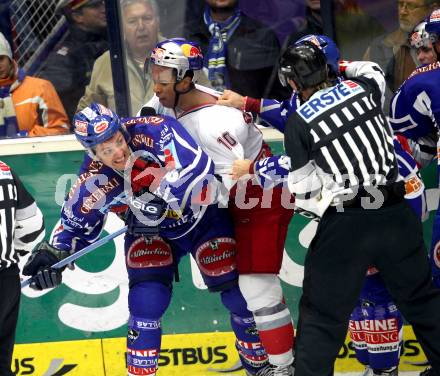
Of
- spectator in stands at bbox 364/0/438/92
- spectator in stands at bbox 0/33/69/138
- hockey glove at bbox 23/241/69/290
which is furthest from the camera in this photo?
spectator in stands at bbox 0/33/69/138

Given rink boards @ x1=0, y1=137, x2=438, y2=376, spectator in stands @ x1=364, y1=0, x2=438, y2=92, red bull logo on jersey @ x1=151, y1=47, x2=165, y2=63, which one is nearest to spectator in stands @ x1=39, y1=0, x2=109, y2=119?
rink boards @ x1=0, y1=137, x2=438, y2=376

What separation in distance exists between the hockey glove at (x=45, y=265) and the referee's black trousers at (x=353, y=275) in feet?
3.51

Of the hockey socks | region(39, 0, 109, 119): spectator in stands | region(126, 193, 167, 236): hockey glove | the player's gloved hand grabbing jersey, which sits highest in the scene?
region(39, 0, 109, 119): spectator in stands

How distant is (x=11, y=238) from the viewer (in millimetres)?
4195

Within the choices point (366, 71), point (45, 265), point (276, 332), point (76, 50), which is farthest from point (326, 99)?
point (76, 50)

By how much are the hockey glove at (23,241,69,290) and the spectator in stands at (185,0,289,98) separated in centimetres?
119

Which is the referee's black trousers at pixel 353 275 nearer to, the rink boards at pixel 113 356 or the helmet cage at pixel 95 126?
the helmet cage at pixel 95 126

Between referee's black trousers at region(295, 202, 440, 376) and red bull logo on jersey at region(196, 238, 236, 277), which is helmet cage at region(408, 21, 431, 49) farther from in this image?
red bull logo on jersey at region(196, 238, 236, 277)

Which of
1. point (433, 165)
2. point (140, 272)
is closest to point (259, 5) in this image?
point (433, 165)

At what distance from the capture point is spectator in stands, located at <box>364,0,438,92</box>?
5164mm

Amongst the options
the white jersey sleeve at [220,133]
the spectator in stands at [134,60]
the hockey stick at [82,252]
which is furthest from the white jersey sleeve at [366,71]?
the hockey stick at [82,252]

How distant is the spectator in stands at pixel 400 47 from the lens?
5.16 meters

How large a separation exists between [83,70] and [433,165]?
5.67 feet

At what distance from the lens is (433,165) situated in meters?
5.17
